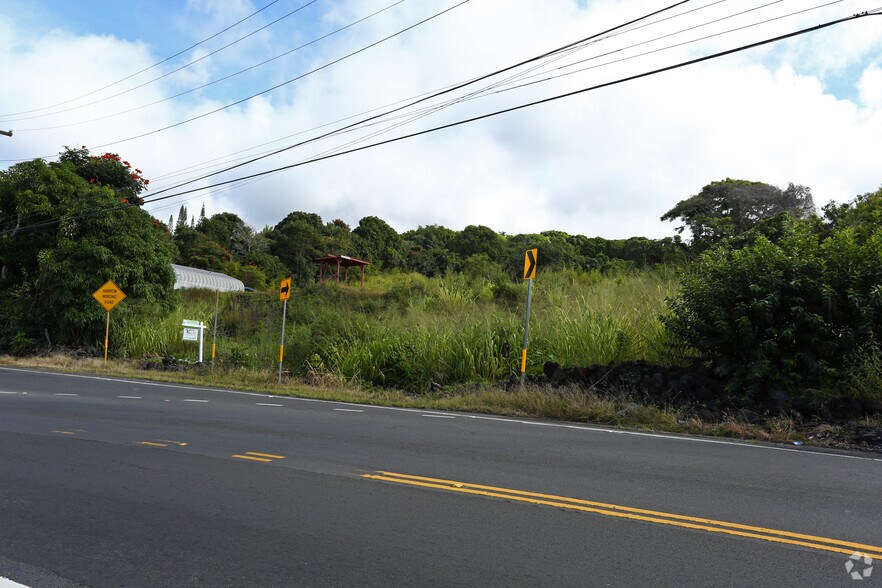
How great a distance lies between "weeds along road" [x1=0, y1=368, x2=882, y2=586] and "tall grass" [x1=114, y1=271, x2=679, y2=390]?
21.1 ft

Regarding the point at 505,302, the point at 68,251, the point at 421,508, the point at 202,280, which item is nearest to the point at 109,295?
the point at 68,251

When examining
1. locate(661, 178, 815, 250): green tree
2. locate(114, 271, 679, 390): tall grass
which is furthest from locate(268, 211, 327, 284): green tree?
locate(661, 178, 815, 250): green tree

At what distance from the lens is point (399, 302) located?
92.1 feet

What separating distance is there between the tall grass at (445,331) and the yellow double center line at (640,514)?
9532 millimetres

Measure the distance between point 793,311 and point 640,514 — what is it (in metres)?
8.15

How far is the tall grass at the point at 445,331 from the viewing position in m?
16.3

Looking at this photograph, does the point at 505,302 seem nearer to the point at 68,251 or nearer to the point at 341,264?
the point at 341,264

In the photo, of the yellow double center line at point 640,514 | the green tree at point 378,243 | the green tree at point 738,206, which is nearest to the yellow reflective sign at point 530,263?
the yellow double center line at point 640,514

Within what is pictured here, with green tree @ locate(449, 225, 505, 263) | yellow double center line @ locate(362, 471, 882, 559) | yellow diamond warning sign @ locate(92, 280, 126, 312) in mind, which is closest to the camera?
yellow double center line @ locate(362, 471, 882, 559)

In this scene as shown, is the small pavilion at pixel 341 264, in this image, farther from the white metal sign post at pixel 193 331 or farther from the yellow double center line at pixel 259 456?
the yellow double center line at pixel 259 456

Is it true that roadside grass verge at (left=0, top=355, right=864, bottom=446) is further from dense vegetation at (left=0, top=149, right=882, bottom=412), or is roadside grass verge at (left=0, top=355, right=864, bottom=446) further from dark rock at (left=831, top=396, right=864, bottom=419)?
dense vegetation at (left=0, top=149, right=882, bottom=412)

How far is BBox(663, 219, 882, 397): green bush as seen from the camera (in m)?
11.7

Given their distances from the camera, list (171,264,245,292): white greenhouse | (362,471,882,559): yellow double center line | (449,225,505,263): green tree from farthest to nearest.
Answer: (449,225,505,263): green tree → (171,264,245,292): white greenhouse → (362,471,882,559): yellow double center line

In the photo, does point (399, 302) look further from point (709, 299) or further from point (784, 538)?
point (784, 538)
